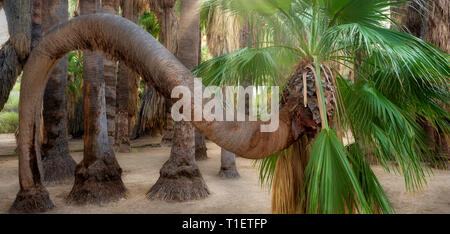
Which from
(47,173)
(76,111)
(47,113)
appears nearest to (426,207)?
(47,173)

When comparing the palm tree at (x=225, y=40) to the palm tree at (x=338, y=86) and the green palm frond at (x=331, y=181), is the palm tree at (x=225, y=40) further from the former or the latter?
the green palm frond at (x=331, y=181)

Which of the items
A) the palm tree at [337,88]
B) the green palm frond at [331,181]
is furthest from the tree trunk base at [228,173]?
the green palm frond at [331,181]

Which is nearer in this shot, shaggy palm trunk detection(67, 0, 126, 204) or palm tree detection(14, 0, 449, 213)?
palm tree detection(14, 0, 449, 213)

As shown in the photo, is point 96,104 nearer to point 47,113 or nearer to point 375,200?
point 47,113

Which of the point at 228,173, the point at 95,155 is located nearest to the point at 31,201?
the point at 95,155

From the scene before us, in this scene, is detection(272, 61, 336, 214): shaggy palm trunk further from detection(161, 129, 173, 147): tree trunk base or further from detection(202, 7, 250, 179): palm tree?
detection(161, 129, 173, 147): tree trunk base

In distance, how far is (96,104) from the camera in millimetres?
6738

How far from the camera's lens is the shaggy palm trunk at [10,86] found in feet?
15.5

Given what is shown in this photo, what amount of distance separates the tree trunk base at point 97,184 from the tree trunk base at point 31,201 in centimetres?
86

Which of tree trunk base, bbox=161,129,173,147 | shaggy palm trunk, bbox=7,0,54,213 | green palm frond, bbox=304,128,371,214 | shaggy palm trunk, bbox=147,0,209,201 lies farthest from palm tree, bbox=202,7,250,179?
tree trunk base, bbox=161,129,173,147

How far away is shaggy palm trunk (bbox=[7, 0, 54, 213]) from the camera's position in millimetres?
4727

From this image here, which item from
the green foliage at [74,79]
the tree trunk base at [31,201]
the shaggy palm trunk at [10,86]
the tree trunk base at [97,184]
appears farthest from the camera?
the green foliage at [74,79]

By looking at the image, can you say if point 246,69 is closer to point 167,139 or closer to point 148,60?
point 148,60

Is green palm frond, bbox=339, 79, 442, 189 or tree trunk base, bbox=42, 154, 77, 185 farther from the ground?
green palm frond, bbox=339, 79, 442, 189
